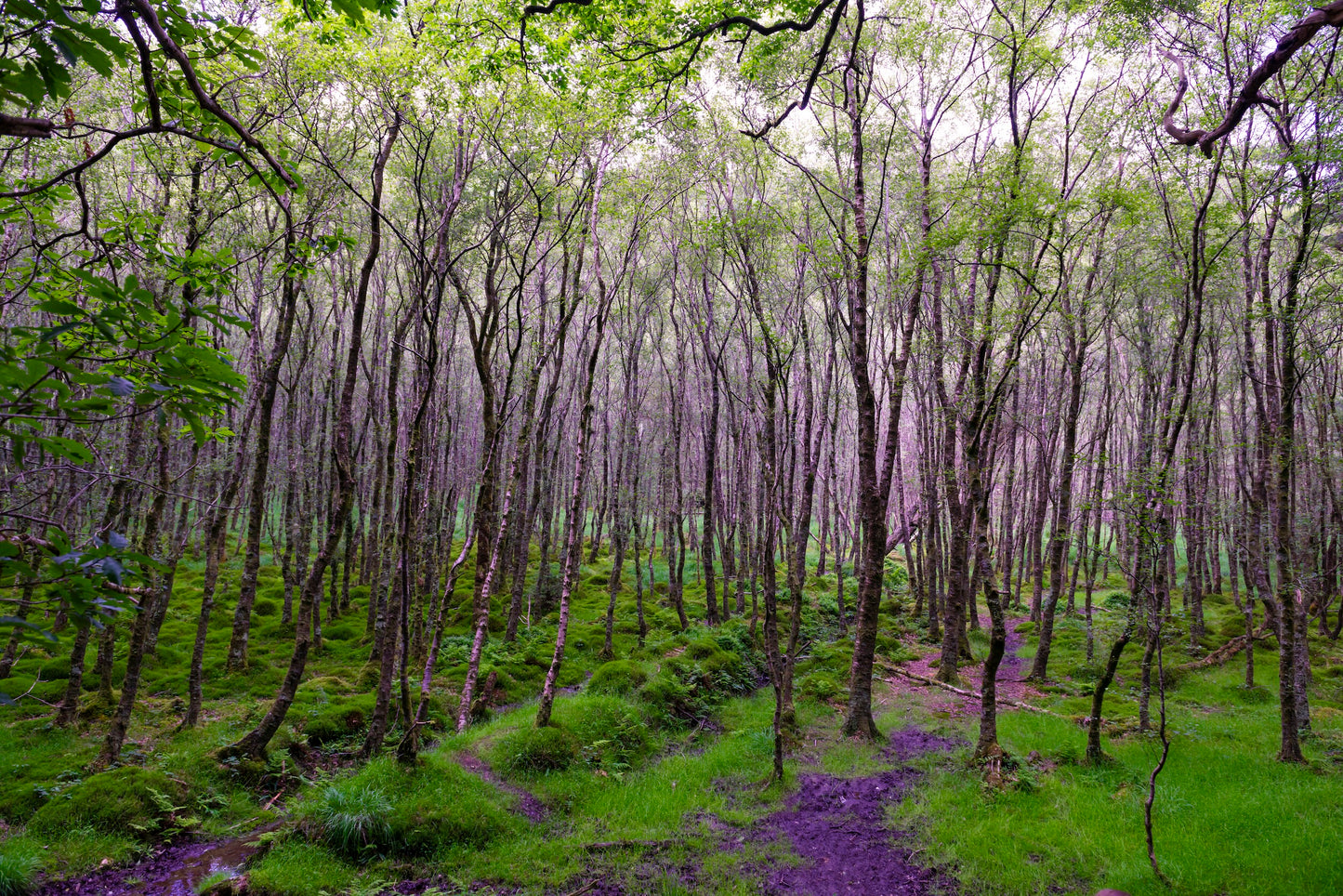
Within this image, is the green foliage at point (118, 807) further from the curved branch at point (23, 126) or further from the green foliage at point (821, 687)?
the green foliage at point (821, 687)

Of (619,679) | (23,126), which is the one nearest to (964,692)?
(619,679)

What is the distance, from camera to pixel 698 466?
105ft

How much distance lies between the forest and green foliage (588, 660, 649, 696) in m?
0.16

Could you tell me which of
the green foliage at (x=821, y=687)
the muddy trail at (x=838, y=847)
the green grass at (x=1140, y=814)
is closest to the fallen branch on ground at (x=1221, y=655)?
the green grass at (x=1140, y=814)

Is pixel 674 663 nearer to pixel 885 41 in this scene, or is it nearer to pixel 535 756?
pixel 535 756

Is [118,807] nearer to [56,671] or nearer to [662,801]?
[662,801]

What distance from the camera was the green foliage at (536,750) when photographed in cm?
803

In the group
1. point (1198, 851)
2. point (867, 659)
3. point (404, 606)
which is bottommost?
point (1198, 851)

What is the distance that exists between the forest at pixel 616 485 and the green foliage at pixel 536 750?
0.07m

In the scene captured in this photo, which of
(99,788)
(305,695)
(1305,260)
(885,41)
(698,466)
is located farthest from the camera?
(698,466)

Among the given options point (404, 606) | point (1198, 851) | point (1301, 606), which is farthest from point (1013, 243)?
point (404, 606)

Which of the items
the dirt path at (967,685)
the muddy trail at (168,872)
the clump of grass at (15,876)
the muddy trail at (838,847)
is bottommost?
the muddy trail at (168,872)

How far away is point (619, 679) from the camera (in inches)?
444

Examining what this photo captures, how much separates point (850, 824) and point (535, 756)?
13.4 feet
